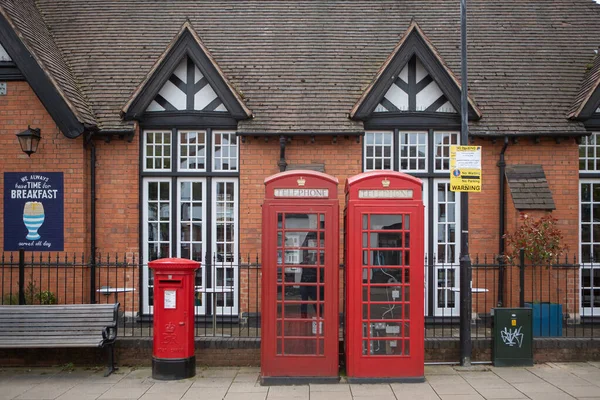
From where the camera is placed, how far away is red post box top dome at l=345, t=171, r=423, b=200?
24.9ft

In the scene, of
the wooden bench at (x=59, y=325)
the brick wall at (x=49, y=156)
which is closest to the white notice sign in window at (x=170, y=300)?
the wooden bench at (x=59, y=325)

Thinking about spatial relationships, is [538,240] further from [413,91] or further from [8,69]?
[8,69]

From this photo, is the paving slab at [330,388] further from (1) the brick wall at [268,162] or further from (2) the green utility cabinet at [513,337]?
(1) the brick wall at [268,162]

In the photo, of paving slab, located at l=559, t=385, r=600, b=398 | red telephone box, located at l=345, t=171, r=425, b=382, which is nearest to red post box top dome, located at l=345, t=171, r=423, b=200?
red telephone box, located at l=345, t=171, r=425, b=382

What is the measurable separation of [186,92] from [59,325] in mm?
5070

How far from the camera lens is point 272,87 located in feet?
37.9

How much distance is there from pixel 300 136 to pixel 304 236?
3.69 meters

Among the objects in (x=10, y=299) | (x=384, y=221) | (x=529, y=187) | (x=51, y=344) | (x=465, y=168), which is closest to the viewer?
(x=384, y=221)

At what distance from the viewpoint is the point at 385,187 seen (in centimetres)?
759

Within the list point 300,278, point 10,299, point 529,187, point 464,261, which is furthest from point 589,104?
point 10,299

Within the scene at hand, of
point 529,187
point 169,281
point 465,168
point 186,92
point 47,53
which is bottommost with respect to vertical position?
point 169,281

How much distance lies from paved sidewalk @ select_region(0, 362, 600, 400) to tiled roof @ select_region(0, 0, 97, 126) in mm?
4747

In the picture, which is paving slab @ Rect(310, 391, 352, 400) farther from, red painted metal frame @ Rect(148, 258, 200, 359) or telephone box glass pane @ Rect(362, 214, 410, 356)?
red painted metal frame @ Rect(148, 258, 200, 359)

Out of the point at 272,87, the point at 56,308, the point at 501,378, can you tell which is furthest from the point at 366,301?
the point at 272,87
